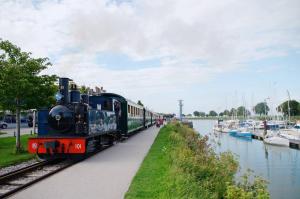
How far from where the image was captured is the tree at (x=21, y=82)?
17.1 m

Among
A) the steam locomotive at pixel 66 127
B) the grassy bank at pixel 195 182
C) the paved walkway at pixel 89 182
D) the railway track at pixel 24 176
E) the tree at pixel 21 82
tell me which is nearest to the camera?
the grassy bank at pixel 195 182

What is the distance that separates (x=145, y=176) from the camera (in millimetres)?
10594

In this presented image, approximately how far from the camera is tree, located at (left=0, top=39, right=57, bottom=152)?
17094 millimetres

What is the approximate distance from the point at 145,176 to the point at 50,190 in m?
2.83

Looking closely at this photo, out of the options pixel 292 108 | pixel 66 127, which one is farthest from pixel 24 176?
pixel 292 108

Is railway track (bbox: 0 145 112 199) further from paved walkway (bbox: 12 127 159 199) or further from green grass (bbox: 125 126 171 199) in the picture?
green grass (bbox: 125 126 171 199)

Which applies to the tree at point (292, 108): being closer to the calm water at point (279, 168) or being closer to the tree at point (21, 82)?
the calm water at point (279, 168)

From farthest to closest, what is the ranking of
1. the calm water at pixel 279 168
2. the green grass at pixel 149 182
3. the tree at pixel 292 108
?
the tree at pixel 292 108
the calm water at pixel 279 168
the green grass at pixel 149 182

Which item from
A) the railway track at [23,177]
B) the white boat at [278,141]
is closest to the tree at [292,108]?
the white boat at [278,141]

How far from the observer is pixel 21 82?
1698 cm

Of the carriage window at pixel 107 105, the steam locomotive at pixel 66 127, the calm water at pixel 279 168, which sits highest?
the carriage window at pixel 107 105

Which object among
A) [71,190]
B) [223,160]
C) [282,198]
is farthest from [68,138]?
[282,198]

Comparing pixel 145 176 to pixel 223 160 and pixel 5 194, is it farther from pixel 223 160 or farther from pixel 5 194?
pixel 5 194

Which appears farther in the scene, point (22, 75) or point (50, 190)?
point (22, 75)
